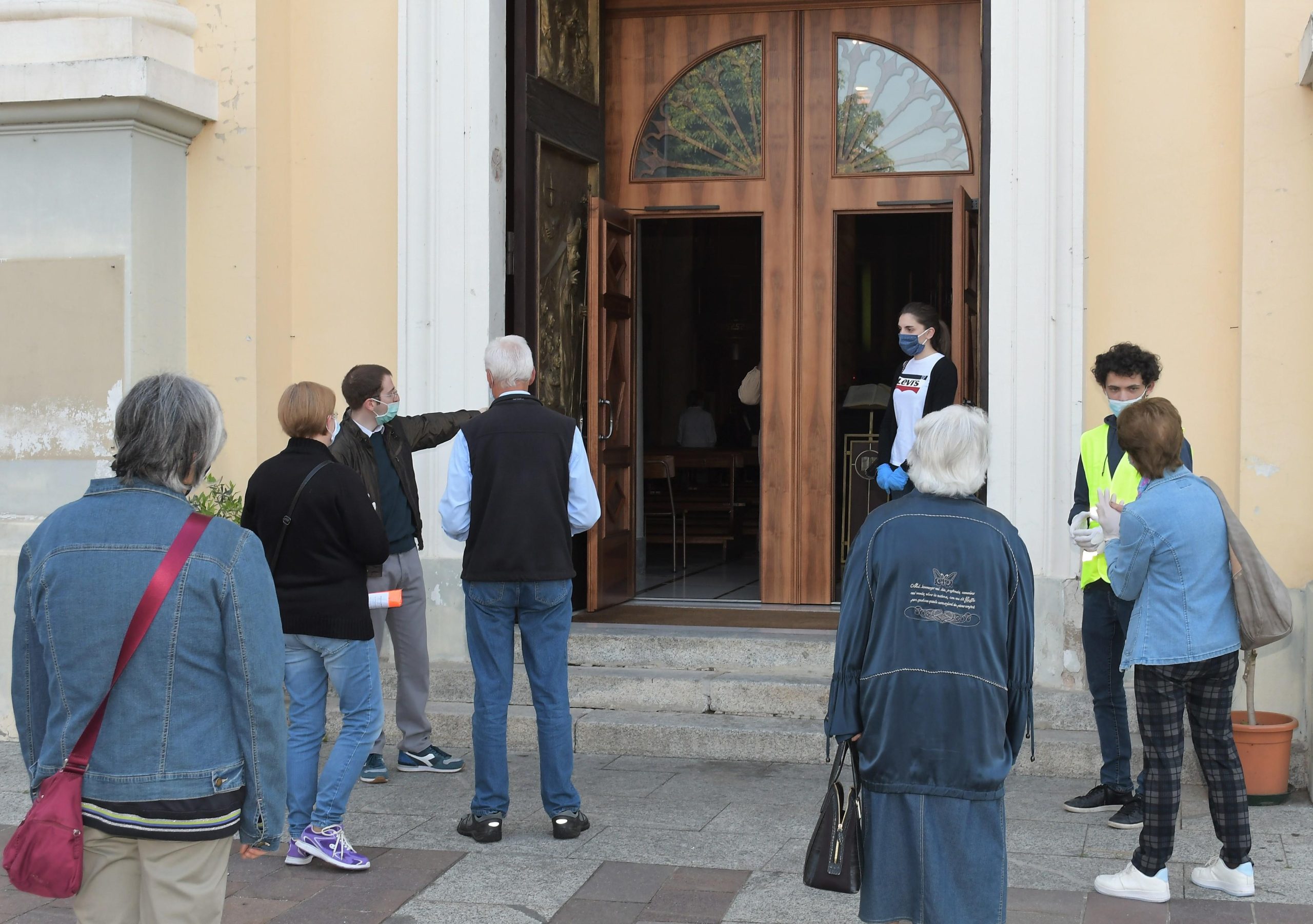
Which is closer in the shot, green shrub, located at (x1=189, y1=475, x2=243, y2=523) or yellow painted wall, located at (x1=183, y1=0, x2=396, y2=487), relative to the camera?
green shrub, located at (x1=189, y1=475, x2=243, y2=523)

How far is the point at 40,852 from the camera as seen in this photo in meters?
2.64

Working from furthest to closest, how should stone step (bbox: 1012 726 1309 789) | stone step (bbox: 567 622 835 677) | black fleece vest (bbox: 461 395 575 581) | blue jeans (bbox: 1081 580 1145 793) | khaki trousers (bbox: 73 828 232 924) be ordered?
stone step (bbox: 567 622 835 677), stone step (bbox: 1012 726 1309 789), blue jeans (bbox: 1081 580 1145 793), black fleece vest (bbox: 461 395 575 581), khaki trousers (bbox: 73 828 232 924)

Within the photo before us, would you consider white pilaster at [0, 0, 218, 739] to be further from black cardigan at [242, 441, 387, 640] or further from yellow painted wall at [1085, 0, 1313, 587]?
yellow painted wall at [1085, 0, 1313, 587]

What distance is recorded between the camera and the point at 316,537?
4.65 meters

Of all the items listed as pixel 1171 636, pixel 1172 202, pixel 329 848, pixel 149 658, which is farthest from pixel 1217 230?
pixel 149 658

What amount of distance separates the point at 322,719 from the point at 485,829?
0.75 m

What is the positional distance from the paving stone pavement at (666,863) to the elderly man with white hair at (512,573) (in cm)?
21

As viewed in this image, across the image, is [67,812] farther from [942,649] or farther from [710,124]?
[710,124]

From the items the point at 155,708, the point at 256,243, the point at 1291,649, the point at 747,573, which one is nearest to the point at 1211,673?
the point at 1291,649

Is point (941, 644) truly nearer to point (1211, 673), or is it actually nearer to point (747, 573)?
point (1211, 673)

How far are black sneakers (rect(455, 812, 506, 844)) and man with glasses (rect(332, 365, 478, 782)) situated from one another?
79cm

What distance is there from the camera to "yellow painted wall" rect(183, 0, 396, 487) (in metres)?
7.49

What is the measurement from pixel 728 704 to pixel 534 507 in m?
2.12

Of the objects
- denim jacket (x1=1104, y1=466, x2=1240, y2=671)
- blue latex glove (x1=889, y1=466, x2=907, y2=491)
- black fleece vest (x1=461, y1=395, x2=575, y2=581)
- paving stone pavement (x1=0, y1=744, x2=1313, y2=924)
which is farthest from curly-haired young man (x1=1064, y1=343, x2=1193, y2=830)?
black fleece vest (x1=461, y1=395, x2=575, y2=581)
